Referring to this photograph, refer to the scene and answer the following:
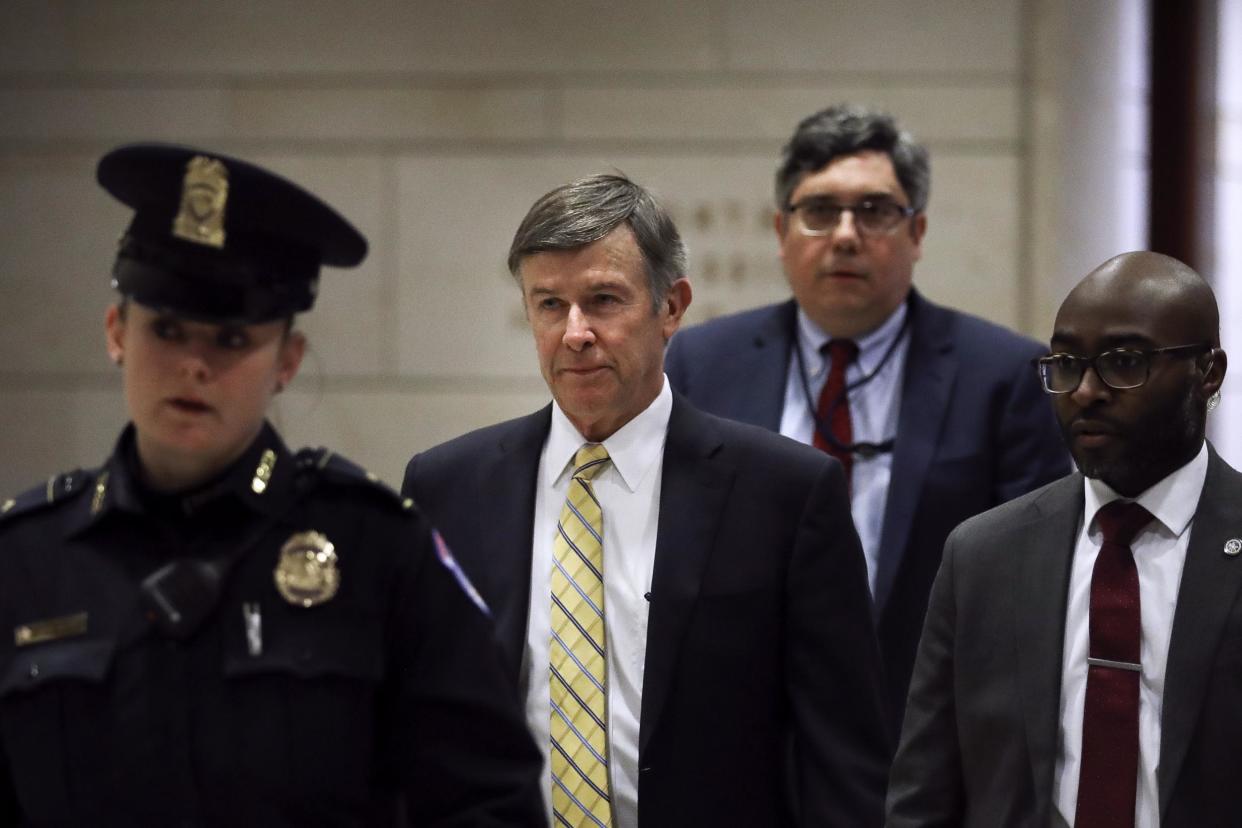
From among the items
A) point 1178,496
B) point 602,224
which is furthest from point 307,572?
point 1178,496

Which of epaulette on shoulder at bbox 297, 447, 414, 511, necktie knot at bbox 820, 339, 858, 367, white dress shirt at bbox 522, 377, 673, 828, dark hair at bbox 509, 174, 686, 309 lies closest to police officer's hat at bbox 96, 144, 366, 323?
epaulette on shoulder at bbox 297, 447, 414, 511

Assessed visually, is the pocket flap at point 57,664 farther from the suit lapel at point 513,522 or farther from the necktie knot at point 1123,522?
the necktie knot at point 1123,522

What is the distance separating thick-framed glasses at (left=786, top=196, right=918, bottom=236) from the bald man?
147 cm

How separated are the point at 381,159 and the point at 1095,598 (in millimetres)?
4009

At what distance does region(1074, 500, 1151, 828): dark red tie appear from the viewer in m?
2.52

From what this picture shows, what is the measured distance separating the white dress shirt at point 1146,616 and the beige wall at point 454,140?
3.39 m

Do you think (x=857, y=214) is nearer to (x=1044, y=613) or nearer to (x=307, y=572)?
(x=1044, y=613)

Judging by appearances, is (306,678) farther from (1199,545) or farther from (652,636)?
(1199,545)

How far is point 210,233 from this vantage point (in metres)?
2.26

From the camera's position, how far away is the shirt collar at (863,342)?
13.6 feet

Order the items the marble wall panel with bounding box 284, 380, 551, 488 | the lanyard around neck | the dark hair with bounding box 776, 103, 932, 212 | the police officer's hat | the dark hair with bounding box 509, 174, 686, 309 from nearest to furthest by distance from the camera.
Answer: the police officer's hat
the dark hair with bounding box 509, 174, 686, 309
the lanyard around neck
the dark hair with bounding box 776, 103, 932, 212
the marble wall panel with bounding box 284, 380, 551, 488

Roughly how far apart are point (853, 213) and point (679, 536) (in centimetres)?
146

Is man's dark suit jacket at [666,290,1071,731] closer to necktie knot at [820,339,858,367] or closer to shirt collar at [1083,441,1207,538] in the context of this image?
necktie knot at [820,339,858,367]

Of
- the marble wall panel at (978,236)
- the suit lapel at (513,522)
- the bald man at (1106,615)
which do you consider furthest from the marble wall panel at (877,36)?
the bald man at (1106,615)
